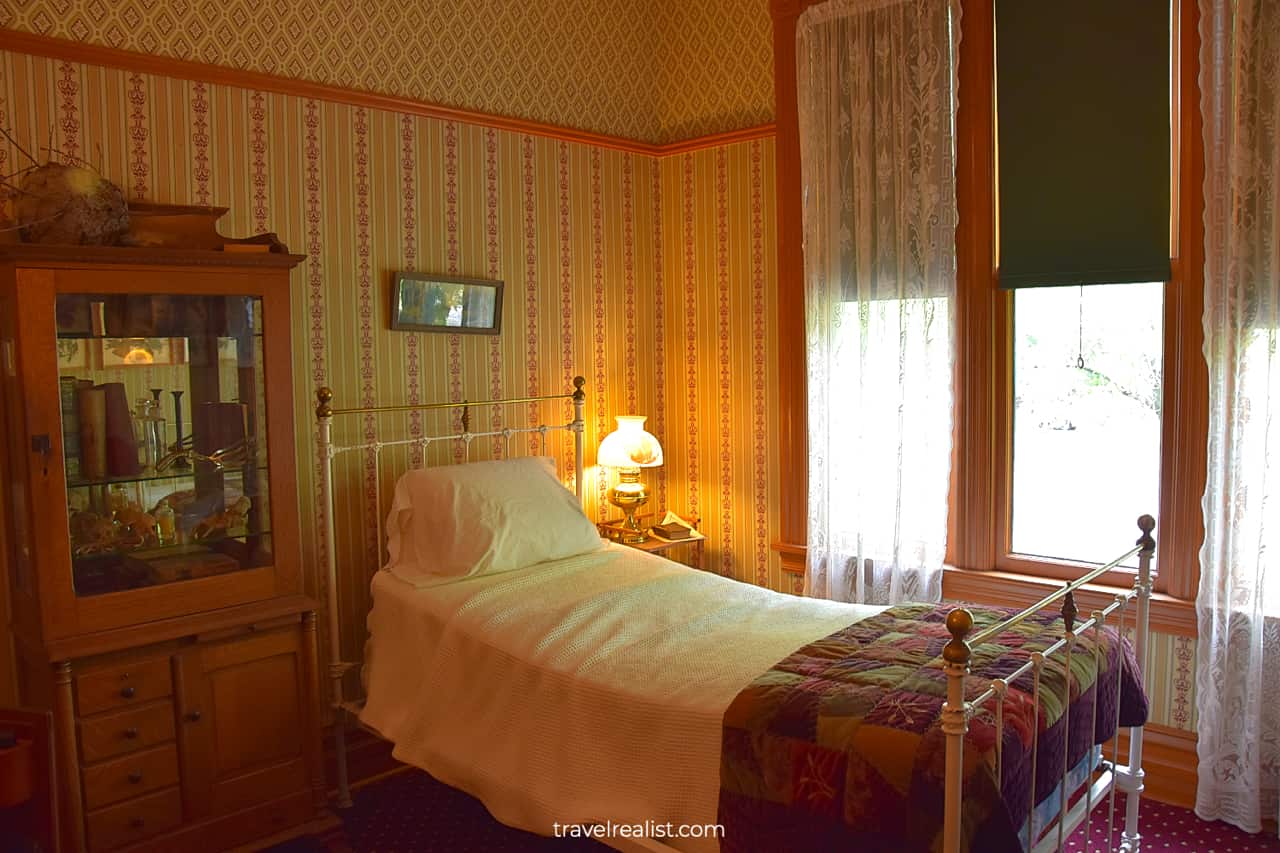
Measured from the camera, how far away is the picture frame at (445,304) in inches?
162

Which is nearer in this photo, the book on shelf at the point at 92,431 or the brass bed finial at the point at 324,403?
the book on shelf at the point at 92,431

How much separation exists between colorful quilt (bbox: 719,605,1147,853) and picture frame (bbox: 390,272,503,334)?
2.16m

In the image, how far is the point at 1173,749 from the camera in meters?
3.67

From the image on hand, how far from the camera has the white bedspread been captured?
2650 mm

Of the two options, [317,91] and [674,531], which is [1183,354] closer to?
[674,531]

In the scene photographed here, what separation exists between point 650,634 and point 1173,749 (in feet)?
6.63

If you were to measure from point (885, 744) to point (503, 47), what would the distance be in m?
3.42

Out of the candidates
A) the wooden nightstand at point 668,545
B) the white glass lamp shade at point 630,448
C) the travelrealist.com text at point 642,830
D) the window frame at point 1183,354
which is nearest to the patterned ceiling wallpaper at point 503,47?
the white glass lamp shade at point 630,448

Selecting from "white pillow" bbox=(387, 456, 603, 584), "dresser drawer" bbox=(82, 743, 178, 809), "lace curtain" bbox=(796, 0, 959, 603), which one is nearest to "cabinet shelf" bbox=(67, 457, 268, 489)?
"white pillow" bbox=(387, 456, 603, 584)

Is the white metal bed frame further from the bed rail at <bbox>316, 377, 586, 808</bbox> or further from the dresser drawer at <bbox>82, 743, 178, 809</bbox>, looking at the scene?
the dresser drawer at <bbox>82, 743, 178, 809</bbox>

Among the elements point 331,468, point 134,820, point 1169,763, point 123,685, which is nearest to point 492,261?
point 331,468

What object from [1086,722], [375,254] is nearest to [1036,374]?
[1086,722]

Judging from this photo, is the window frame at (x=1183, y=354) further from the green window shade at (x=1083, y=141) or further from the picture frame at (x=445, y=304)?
the picture frame at (x=445, y=304)

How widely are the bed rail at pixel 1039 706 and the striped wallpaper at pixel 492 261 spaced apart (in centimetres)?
80
